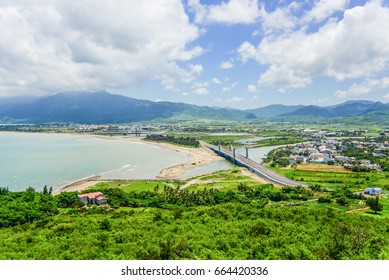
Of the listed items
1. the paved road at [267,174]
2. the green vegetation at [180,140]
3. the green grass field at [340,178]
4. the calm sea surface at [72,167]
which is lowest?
the green grass field at [340,178]

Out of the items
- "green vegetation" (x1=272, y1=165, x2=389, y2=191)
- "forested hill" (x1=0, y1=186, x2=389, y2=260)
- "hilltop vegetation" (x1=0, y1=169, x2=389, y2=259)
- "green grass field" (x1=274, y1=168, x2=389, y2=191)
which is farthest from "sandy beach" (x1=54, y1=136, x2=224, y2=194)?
"green grass field" (x1=274, y1=168, x2=389, y2=191)

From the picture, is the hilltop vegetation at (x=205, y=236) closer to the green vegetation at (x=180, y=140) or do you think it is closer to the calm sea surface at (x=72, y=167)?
the calm sea surface at (x=72, y=167)

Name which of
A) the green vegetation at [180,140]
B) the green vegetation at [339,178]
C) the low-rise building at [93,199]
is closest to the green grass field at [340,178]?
the green vegetation at [339,178]

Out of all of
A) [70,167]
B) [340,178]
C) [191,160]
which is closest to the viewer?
[340,178]

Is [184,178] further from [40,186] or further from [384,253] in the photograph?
[384,253]

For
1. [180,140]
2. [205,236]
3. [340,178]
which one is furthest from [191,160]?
[205,236]

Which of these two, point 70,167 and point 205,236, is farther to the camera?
point 70,167

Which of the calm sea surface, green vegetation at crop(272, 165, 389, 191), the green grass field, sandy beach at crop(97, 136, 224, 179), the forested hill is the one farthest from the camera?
sandy beach at crop(97, 136, 224, 179)

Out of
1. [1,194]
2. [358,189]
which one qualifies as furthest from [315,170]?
[1,194]

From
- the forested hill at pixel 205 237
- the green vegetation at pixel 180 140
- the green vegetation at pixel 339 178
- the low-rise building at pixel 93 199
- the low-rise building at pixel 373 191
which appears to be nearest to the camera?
the forested hill at pixel 205 237

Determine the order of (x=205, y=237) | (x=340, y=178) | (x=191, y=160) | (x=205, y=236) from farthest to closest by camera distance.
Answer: (x=191, y=160)
(x=340, y=178)
(x=205, y=236)
(x=205, y=237)

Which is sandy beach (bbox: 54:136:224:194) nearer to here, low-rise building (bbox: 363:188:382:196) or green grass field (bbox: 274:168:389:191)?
green grass field (bbox: 274:168:389:191)

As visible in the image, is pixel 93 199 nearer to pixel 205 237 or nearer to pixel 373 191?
pixel 205 237
